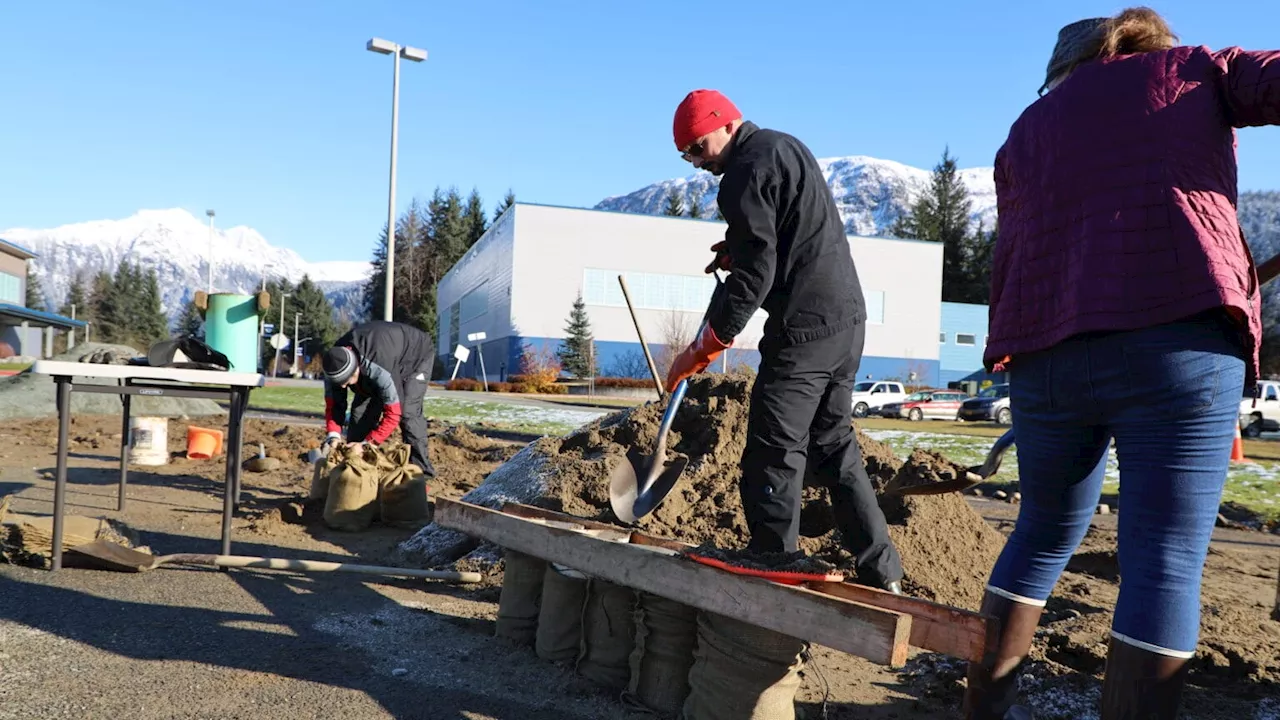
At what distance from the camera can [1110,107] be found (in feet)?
6.48

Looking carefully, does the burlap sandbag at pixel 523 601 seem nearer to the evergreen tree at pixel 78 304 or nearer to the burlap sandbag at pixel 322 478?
the burlap sandbag at pixel 322 478

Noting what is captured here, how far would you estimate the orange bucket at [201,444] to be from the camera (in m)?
9.57

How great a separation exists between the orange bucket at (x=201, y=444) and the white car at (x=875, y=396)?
74.8 feet

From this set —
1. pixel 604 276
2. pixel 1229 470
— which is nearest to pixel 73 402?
pixel 1229 470

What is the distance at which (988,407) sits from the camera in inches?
1102

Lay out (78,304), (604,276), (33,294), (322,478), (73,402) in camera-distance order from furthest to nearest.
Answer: (78,304)
(33,294)
(604,276)
(73,402)
(322,478)

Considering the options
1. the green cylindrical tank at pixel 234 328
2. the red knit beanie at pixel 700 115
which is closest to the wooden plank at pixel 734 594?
the red knit beanie at pixel 700 115

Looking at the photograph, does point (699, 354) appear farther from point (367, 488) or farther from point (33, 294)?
point (33, 294)

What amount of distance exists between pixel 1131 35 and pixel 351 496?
16.9ft

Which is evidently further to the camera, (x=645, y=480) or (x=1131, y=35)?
(x=645, y=480)

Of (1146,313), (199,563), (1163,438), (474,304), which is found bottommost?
(199,563)

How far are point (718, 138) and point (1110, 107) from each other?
1.40m

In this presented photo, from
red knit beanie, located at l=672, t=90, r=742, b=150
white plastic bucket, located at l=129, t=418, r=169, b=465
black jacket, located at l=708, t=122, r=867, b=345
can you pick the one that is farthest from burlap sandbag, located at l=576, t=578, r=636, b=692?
white plastic bucket, located at l=129, t=418, r=169, b=465

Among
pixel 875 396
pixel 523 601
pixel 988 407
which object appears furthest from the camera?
pixel 875 396
